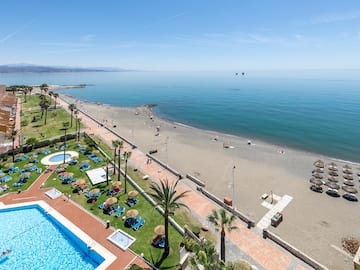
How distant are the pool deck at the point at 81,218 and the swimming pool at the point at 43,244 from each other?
894 mm

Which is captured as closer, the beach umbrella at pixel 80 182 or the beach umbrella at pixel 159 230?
the beach umbrella at pixel 159 230

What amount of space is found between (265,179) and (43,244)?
3664 cm

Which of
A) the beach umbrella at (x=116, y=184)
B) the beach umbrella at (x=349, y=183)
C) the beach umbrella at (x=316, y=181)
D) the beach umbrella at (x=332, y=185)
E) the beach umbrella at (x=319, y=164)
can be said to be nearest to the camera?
the beach umbrella at (x=116, y=184)

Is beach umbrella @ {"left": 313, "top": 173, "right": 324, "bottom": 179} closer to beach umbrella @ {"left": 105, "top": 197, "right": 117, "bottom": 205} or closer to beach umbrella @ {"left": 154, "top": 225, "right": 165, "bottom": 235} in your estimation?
beach umbrella @ {"left": 154, "top": 225, "right": 165, "bottom": 235}

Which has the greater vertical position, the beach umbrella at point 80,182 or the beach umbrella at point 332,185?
the beach umbrella at point 332,185

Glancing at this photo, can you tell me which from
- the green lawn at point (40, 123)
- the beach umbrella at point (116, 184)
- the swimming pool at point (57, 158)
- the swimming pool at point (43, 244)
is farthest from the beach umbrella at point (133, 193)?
the green lawn at point (40, 123)

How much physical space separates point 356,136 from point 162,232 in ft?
231

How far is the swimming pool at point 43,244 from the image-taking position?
2067cm

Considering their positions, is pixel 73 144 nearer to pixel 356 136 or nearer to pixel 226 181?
pixel 226 181

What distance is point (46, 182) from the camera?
34312 mm

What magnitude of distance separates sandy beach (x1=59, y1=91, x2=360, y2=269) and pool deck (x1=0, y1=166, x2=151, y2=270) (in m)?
16.6

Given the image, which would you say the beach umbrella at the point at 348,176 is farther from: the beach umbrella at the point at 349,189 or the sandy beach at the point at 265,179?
the beach umbrella at the point at 349,189

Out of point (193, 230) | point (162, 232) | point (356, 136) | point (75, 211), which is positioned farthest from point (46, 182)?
point (356, 136)

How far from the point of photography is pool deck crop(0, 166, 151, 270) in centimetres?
2042
